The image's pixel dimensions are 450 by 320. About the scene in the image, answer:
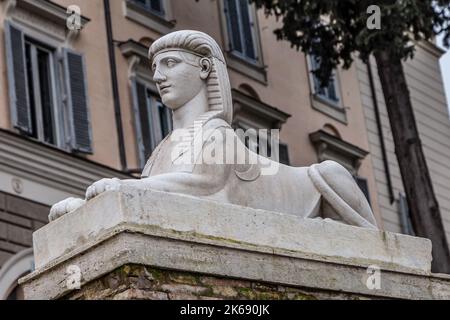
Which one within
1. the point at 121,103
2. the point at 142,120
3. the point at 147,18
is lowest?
the point at 142,120

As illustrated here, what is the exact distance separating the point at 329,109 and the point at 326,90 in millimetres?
347

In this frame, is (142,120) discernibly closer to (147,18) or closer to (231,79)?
(147,18)

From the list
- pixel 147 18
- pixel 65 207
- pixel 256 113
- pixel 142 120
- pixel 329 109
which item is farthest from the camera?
pixel 329 109

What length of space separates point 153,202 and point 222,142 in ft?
3.15

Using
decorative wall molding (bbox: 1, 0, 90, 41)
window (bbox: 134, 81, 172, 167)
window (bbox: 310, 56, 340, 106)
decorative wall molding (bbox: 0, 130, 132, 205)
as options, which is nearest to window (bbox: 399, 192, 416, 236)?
window (bbox: 310, 56, 340, 106)

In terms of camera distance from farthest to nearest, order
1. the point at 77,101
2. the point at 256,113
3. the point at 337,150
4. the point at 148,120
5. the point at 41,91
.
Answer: the point at 337,150 → the point at 256,113 → the point at 148,120 → the point at 77,101 → the point at 41,91

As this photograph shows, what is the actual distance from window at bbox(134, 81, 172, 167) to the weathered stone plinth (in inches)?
544


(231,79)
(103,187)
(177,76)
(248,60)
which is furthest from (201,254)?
(248,60)

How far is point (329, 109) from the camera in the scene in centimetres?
3106

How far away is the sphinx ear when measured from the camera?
11.5 metres

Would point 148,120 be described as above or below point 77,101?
above

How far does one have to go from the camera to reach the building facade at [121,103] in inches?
896

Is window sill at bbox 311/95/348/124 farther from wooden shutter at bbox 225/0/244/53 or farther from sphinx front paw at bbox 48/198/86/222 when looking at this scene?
sphinx front paw at bbox 48/198/86/222
